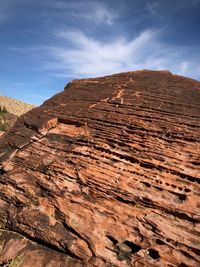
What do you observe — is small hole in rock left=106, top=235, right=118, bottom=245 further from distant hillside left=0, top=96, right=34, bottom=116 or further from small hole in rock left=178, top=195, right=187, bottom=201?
distant hillside left=0, top=96, right=34, bottom=116

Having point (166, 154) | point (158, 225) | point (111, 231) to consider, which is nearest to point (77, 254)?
point (111, 231)

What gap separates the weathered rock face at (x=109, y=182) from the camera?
23.8 feet

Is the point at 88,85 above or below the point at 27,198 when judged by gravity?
above

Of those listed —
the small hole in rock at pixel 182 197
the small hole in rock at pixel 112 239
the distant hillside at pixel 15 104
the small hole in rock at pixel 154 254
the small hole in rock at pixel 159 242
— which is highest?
the distant hillside at pixel 15 104

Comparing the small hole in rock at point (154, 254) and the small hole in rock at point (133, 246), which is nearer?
the small hole in rock at point (154, 254)

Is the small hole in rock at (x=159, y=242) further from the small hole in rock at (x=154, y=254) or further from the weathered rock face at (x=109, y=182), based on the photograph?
the small hole in rock at (x=154, y=254)

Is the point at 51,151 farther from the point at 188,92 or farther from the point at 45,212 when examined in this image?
the point at 188,92

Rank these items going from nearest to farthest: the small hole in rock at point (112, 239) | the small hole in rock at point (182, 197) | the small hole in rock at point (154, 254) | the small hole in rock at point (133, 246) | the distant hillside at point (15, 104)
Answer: the small hole in rock at point (154, 254), the small hole in rock at point (133, 246), the small hole in rock at point (112, 239), the small hole in rock at point (182, 197), the distant hillside at point (15, 104)

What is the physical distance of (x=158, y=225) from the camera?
7.33 m

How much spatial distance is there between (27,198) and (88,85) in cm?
671

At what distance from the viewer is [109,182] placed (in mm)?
8453

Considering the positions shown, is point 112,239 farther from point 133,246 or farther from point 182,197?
point 182,197

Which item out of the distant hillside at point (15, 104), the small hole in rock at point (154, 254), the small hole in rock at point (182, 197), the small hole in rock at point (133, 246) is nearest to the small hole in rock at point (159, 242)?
the small hole in rock at point (154, 254)

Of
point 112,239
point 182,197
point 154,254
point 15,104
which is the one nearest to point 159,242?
point 154,254
